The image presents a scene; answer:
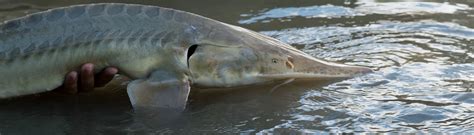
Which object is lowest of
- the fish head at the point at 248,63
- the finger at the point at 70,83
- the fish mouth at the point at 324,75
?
the finger at the point at 70,83

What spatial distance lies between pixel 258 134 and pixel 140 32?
2.50 feet

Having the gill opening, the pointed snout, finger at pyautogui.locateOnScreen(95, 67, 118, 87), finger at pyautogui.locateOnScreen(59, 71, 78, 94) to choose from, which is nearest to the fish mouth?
the pointed snout

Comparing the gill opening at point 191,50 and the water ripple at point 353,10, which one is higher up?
the gill opening at point 191,50

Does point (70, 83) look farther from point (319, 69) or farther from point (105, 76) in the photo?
point (319, 69)

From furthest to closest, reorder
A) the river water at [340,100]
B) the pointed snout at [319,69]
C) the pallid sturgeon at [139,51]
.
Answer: the pointed snout at [319,69], the pallid sturgeon at [139,51], the river water at [340,100]

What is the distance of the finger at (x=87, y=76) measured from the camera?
360 centimetres

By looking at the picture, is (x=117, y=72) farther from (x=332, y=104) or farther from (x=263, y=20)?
(x=263, y=20)

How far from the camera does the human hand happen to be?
11.8 feet

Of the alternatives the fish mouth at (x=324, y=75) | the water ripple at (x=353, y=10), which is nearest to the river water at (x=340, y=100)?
the fish mouth at (x=324, y=75)

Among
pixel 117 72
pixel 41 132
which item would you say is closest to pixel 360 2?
pixel 117 72

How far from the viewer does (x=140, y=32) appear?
363 centimetres

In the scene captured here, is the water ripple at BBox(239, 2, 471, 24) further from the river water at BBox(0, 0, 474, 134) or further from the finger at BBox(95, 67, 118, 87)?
the finger at BBox(95, 67, 118, 87)

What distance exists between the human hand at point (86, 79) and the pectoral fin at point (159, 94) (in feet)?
0.56

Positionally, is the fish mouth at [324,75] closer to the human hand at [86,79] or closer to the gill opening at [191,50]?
the gill opening at [191,50]
